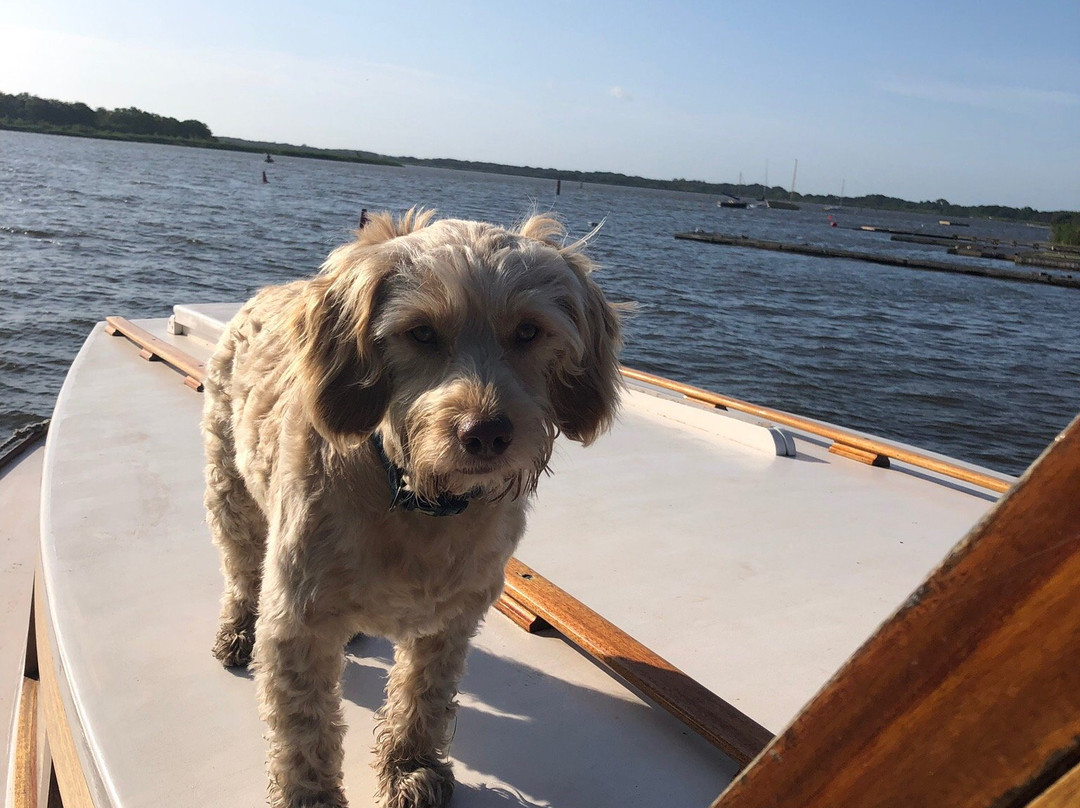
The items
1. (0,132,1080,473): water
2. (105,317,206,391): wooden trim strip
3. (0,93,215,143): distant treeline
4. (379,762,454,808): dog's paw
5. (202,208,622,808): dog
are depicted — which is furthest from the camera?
(0,93,215,143): distant treeline

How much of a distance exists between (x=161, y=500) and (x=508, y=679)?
239 cm

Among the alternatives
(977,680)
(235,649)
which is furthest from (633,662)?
(977,680)

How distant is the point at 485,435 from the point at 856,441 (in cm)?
497

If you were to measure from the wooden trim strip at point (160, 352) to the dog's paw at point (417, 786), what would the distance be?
412 cm

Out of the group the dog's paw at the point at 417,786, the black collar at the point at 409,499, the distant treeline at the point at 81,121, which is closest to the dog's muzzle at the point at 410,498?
the black collar at the point at 409,499

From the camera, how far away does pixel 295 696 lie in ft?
8.30

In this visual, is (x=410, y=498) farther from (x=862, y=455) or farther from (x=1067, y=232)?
(x=1067, y=232)

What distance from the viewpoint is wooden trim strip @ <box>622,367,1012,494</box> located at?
233 inches

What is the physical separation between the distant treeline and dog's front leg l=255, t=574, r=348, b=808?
16281 centimetres

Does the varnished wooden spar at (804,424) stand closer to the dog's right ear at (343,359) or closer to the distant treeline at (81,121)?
the dog's right ear at (343,359)

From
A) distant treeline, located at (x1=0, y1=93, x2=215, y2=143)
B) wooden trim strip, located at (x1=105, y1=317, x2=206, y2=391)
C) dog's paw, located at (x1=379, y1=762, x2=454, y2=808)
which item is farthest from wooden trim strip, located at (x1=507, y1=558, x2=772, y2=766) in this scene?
distant treeline, located at (x1=0, y1=93, x2=215, y2=143)

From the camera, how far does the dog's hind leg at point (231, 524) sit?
11.1 feet

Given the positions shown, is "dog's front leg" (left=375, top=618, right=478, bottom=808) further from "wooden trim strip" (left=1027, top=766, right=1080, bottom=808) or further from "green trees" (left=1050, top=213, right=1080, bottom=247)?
"green trees" (left=1050, top=213, right=1080, bottom=247)

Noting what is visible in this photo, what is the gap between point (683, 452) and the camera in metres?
6.04
